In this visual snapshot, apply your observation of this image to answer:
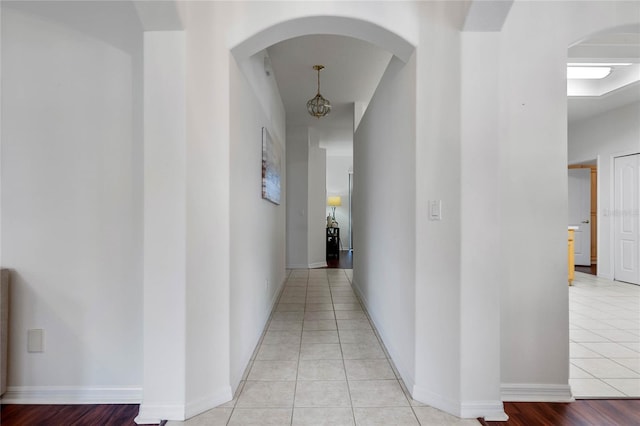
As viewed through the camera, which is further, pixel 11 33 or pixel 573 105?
pixel 573 105

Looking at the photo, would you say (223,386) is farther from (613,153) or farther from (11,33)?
(613,153)

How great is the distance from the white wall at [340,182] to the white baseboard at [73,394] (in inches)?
346

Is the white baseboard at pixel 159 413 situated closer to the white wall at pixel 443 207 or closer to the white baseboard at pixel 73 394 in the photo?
the white baseboard at pixel 73 394

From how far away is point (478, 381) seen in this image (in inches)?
70.9

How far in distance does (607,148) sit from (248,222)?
6.43 meters

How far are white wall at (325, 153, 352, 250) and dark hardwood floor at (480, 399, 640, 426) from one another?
28.4ft

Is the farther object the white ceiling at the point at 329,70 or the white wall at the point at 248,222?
the white ceiling at the point at 329,70

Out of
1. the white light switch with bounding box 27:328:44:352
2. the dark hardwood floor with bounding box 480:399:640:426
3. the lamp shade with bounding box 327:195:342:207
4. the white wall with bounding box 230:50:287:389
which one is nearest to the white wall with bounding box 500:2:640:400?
the dark hardwood floor with bounding box 480:399:640:426

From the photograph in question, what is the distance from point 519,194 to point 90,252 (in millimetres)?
2604

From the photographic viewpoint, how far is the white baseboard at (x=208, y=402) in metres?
1.80

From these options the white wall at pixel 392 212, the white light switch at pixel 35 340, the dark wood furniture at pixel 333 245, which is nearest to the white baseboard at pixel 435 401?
the white wall at pixel 392 212

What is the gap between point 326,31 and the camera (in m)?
2.10

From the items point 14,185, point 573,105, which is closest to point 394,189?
point 14,185

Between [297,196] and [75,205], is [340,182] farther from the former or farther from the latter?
[75,205]
